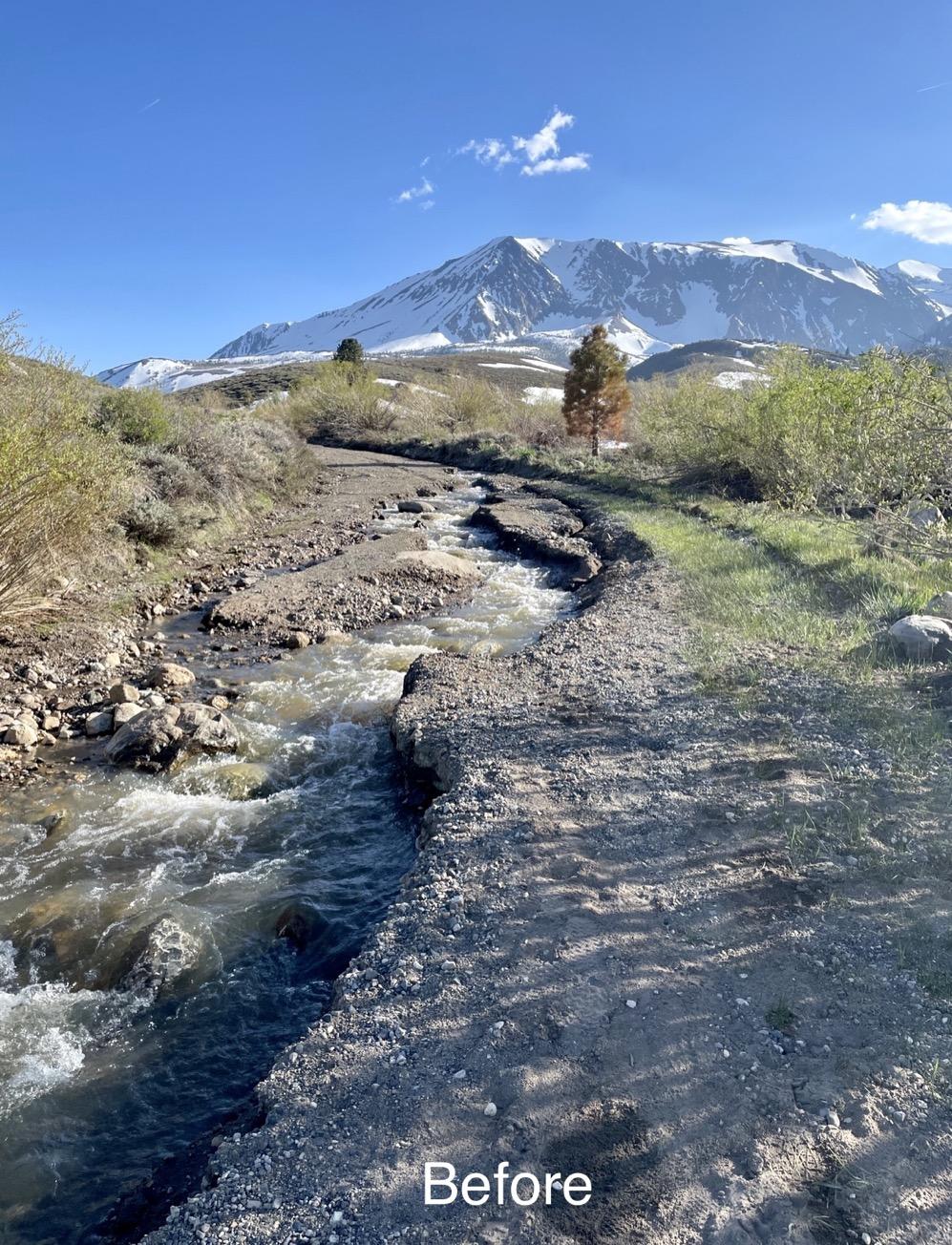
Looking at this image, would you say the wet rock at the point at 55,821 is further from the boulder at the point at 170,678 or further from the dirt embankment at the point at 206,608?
the boulder at the point at 170,678

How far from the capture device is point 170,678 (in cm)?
930

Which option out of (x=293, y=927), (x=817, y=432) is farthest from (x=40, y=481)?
(x=817, y=432)

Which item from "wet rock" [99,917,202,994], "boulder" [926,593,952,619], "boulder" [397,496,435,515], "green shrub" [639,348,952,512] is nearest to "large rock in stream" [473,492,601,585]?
"boulder" [397,496,435,515]

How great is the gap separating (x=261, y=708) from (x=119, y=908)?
3.66 m

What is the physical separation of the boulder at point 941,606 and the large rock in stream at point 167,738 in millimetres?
8638

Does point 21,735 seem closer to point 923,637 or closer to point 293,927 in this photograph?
point 293,927

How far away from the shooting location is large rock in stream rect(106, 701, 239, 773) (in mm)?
7469

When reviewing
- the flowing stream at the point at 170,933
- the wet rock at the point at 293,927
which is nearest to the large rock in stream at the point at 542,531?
→ the flowing stream at the point at 170,933

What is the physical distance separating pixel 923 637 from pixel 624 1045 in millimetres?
6360

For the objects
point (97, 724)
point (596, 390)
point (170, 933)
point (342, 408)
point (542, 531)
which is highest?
point (342, 408)

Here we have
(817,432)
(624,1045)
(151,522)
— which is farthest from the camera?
(151,522)

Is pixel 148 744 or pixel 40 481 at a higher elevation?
→ pixel 40 481

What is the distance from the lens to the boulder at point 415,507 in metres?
22.9

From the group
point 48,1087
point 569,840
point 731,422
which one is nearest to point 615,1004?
point 569,840
